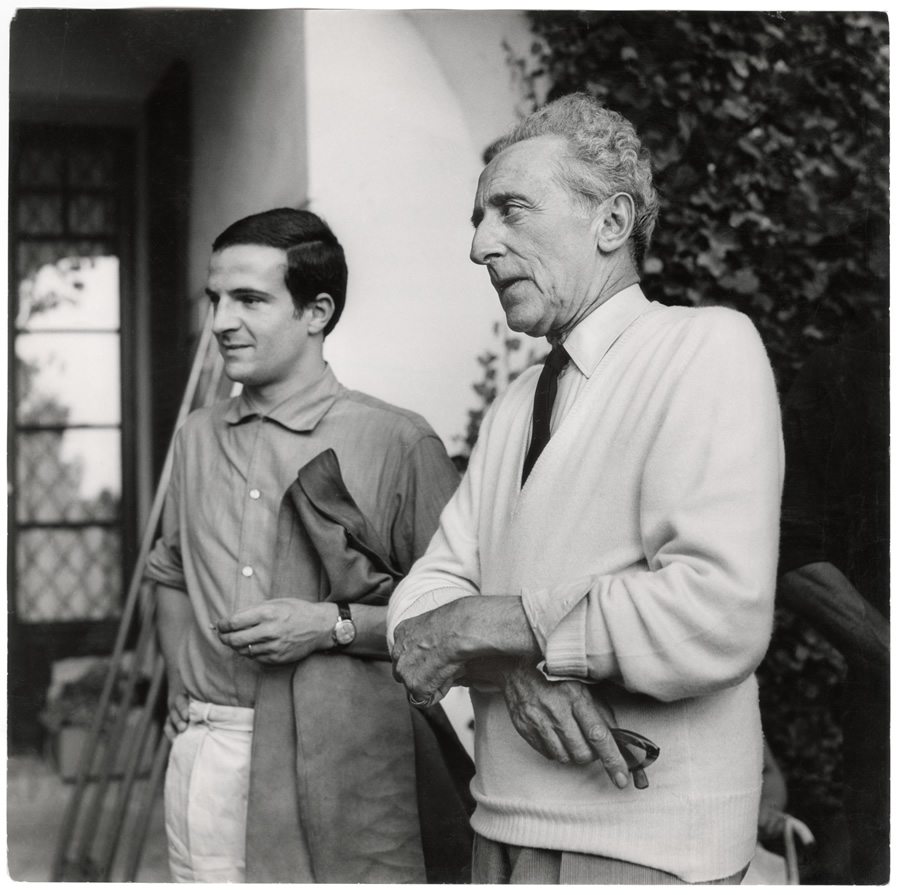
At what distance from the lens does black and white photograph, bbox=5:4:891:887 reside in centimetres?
201

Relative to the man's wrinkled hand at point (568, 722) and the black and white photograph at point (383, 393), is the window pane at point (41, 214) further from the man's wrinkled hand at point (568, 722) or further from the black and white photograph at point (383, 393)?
the man's wrinkled hand at point (568, 722)

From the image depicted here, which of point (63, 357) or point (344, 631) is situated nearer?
point (344, 631)

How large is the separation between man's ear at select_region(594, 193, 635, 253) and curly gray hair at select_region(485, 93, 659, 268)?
0.01 m

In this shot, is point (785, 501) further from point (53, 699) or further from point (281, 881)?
point (53, 699)

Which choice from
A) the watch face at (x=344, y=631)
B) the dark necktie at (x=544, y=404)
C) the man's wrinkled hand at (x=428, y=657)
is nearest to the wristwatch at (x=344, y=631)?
the watch face at (x=344, y=631)

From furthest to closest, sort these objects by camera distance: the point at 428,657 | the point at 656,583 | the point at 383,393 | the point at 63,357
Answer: the point at 383,393
the point at 63,357
the point at 428,657
the point at 656,583

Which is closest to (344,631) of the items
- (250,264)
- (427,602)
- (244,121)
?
(427,602)

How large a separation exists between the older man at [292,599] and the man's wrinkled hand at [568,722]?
2.31ft

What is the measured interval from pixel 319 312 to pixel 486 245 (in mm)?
736

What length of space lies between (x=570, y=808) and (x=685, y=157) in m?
1.79

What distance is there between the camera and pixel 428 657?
188 cm

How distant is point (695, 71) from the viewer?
288 cm

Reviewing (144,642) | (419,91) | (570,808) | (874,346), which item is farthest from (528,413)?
(144,642)

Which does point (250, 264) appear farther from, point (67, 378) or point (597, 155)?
point (597, 155)
